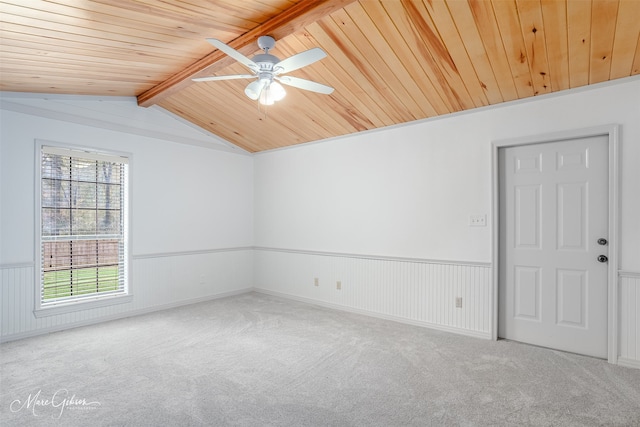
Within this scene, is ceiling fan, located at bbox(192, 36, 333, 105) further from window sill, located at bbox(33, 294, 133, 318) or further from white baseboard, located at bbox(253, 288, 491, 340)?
window sill, located at bbox(33, 294, 133, 318)

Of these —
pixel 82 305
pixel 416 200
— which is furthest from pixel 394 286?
pixel 82 305

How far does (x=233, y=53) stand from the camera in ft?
7.70

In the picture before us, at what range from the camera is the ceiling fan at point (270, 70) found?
238 cm

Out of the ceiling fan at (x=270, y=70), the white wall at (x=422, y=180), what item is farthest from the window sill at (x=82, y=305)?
the ceiling fan at (x=270, y=70)

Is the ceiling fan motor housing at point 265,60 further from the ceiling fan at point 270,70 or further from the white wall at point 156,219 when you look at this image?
the white wall at point 156,219

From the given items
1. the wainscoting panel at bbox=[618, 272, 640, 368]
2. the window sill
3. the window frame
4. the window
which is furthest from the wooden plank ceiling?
the window sill

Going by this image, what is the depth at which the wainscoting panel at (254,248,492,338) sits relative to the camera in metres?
3.63

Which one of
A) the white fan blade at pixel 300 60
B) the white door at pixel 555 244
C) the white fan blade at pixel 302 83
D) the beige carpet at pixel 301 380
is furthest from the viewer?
the white door at pixel 555 244

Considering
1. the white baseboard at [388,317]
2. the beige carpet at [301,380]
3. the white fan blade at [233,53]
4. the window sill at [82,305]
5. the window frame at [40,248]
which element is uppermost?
the white fan blade at [233,53]

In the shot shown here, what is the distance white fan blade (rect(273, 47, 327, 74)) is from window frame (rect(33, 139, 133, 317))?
113 inches

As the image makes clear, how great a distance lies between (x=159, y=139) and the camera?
472 centimetres

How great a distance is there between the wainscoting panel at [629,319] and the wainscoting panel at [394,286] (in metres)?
1.04

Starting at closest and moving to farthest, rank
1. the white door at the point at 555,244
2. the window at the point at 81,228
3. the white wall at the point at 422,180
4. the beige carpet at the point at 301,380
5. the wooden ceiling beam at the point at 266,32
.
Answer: the beige carpet at the point at 301,380 → the wooden ceiling beam at the point at 266,32 → the white wall at the point at 422,180 → the white door at the point at 555,244 → the window at the point at 81,228

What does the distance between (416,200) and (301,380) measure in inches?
94.6
